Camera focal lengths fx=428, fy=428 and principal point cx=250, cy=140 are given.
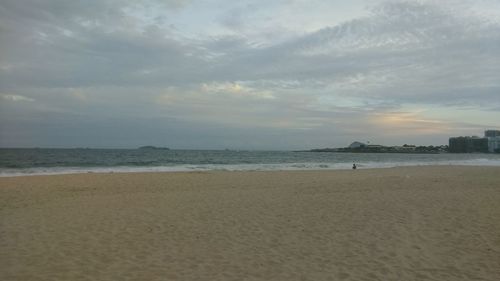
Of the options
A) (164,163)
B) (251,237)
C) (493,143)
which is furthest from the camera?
(493,143)

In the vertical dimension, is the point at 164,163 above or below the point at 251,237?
above

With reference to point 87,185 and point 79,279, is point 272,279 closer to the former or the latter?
point 79,279

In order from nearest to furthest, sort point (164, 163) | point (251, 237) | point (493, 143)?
point (251, 237), point (164, 163), point (493, 143)

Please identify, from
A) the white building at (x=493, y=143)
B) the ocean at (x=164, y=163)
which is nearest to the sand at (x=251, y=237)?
the ocean at (x=164, y=163)

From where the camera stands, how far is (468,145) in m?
147

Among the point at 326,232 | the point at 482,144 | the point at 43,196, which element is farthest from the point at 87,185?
the point at 482,144

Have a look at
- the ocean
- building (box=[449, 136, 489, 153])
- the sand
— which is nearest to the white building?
building (box=[449, 136, 489, 153])

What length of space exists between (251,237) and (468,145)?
518ft

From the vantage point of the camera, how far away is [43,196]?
14555 millimetres

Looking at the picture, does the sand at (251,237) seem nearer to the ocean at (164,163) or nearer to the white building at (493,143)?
the ocean at (164,163)

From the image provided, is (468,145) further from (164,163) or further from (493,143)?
(164,163)

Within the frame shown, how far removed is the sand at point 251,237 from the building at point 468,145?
486ft

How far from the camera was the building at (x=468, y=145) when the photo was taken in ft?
475

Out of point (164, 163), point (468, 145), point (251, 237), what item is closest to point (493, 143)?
point (468, 145)
